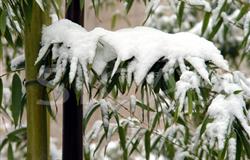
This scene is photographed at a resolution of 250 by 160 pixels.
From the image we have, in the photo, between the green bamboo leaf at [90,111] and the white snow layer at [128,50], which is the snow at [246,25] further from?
the green bamboo leaf at [90,111]

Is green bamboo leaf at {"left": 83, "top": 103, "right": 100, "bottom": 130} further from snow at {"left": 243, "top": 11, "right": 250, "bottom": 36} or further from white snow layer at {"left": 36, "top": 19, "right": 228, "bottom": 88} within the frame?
snow at {"left": 243, "top": 11, "right": 250, "bottom": 36}

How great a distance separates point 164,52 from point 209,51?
2.5 inches

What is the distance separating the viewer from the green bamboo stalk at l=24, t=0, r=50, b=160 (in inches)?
32.0

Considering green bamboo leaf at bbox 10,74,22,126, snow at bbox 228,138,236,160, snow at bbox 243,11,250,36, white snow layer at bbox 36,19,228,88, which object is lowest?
snow at bbox 228,138,236,160

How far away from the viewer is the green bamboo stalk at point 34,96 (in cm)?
81

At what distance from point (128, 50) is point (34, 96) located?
0.60ft

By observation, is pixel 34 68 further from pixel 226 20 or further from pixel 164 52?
pixel 226 20

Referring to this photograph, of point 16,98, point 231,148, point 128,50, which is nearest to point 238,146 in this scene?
point 231,148

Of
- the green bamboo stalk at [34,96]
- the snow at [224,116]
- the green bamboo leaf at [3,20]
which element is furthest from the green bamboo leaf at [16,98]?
the snow at [224,116]

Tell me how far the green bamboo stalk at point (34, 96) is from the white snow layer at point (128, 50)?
25mm

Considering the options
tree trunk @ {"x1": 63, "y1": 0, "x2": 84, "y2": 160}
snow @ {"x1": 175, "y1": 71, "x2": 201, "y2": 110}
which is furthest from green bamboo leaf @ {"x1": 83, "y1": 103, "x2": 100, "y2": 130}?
snow @ {"x1": 175, "y1": 71, "x2": 201, "y2": 110}

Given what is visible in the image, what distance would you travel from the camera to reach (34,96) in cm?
82

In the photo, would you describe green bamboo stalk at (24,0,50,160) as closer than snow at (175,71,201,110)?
No

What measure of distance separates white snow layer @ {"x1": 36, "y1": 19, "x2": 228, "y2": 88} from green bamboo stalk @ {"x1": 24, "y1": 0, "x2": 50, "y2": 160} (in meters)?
0.03
